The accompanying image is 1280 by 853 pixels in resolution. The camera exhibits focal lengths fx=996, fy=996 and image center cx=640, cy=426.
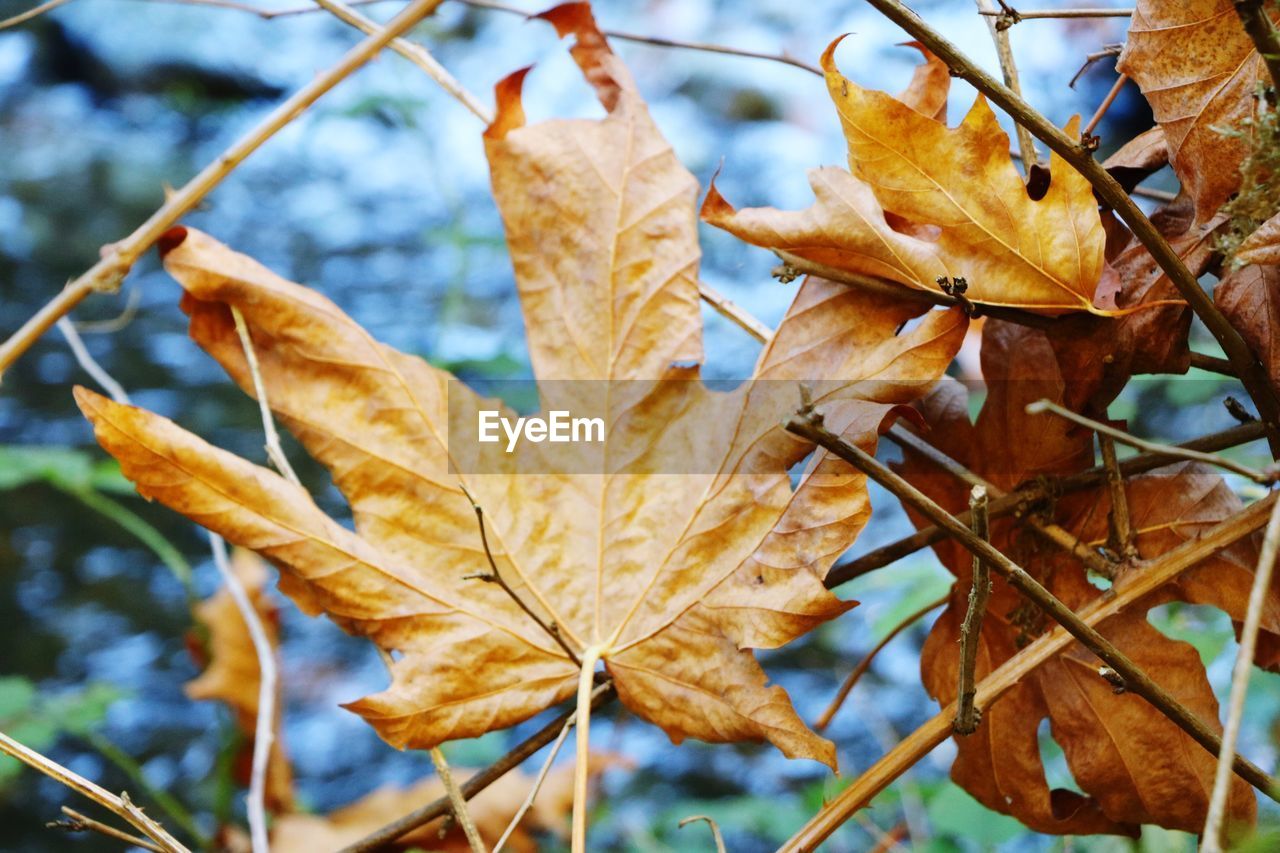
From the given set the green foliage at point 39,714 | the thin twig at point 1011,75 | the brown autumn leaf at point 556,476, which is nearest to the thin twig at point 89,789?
the brown autumn leaf at point 556,476

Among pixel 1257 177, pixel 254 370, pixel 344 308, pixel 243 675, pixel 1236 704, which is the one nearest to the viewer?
pixel 1236 704

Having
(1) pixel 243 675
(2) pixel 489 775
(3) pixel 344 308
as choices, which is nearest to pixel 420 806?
(1) pixel 243 675

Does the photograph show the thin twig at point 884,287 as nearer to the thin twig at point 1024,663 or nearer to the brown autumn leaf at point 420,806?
the thin twig at point 1024,663

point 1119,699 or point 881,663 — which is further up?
point 881,663

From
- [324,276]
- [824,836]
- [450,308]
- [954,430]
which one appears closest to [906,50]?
[324,276]

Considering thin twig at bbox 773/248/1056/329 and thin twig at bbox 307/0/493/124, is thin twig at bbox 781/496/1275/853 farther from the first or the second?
thin twig at bbox 307/0/493/124

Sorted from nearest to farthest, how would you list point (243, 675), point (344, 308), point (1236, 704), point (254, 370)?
point (1236, 704)
point (254, 370)
point (243, 675)
point (344, 308)

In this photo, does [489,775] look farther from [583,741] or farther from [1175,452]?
[1175,452]

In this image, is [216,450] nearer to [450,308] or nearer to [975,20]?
[450,308]
